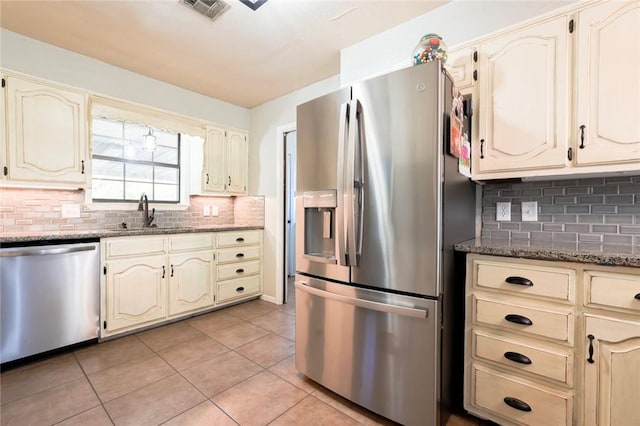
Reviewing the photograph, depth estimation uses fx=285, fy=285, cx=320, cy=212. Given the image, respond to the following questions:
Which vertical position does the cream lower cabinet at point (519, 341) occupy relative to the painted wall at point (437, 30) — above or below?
below

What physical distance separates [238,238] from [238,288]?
61cm

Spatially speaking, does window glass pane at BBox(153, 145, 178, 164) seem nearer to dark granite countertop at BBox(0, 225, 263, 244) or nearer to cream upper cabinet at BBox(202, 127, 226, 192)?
cream upper cabinet at BBox(202, 127, 226, 192)

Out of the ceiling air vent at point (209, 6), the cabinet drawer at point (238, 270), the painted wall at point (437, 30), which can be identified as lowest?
the cabinet drawer at point (238, 270)

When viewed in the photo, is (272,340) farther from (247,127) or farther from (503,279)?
(247,127)

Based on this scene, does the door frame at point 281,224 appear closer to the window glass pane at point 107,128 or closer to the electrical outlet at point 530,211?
the window glass pane at point 107,128

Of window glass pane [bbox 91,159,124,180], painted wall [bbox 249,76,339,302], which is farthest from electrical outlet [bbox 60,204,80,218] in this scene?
painted wall [bbox 249,76,339,302]

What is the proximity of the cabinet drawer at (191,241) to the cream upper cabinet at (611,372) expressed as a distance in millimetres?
3107

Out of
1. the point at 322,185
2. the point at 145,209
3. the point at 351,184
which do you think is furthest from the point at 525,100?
the point at 145,209

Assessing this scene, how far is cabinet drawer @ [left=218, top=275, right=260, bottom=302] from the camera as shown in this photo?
334 centimetres

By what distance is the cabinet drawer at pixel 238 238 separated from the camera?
10.9 ft

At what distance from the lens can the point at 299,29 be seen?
2201 mm

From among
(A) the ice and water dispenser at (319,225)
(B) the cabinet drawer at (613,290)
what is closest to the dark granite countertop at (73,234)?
(A) the ice and water dispenser at (319,225)

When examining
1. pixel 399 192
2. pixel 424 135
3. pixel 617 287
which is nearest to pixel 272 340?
pixel 399 192

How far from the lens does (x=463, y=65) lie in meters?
1.80
